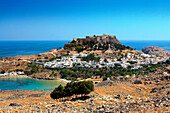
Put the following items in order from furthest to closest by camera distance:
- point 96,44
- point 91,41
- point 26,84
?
point 91,41 < point 96,44 < point 26,84

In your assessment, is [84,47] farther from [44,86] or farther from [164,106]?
[164,106]

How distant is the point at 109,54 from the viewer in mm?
69250

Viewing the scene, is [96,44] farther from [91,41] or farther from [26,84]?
[26,84]

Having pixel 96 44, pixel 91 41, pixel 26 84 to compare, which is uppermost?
pixel 91 41

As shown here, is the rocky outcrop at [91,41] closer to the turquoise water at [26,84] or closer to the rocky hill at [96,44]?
the rocky hill at [96,44]

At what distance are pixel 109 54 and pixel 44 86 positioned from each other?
115ft

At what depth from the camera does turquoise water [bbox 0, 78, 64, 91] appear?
133 feet

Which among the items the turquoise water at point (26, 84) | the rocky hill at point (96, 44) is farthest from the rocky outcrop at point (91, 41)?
the turquoise water at point (26, 84)

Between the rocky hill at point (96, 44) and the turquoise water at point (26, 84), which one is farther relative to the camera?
the rocky hill at point (96, 44)

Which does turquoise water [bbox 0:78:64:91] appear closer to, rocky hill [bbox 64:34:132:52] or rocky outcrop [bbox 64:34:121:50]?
rocky hill [bbox 64:34:132:52]

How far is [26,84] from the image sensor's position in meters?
43.9

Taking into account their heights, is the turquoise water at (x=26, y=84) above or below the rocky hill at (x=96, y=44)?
below

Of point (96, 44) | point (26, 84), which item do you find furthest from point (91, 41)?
point (26, 84)

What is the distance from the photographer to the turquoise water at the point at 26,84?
133 feet
